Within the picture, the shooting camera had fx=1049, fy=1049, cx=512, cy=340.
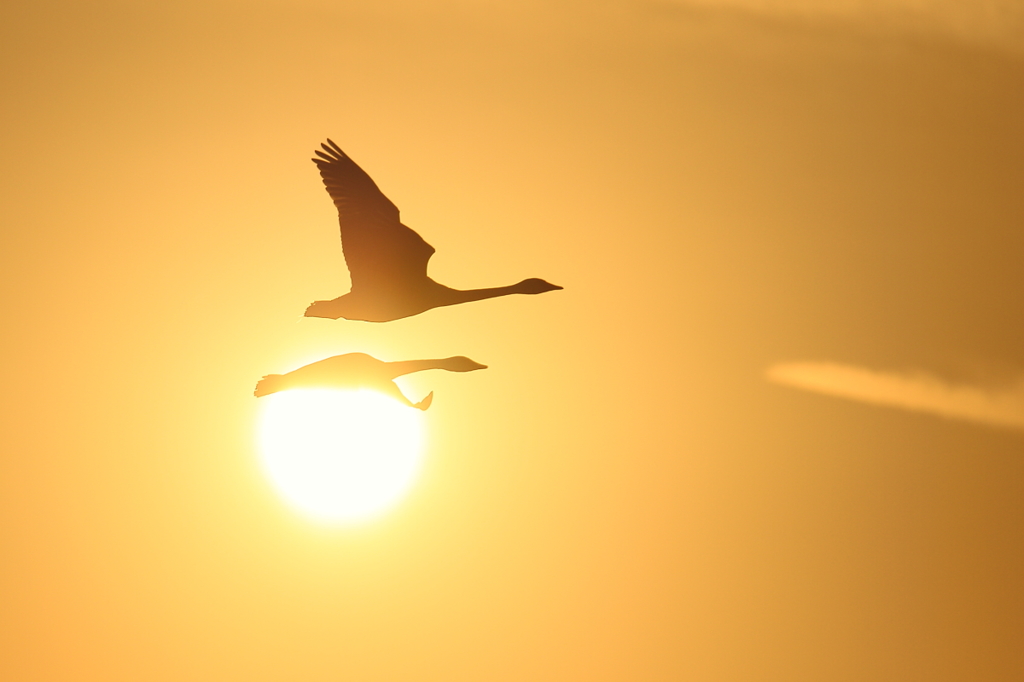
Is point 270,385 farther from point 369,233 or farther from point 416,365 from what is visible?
point 369,233

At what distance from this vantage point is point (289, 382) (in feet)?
28.6

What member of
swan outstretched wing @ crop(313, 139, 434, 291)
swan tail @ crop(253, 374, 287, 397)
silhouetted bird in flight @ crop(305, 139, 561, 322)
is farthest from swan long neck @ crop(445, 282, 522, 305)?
swan tail @ crop(253, 374, 287, 397)

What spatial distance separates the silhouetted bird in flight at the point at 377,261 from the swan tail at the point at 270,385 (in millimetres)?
588

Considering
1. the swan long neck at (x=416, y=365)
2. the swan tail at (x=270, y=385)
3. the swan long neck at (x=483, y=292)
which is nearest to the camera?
the swan long neck at (x=483, y=292)

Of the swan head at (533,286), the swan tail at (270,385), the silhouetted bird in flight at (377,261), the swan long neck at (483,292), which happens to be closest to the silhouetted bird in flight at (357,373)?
the swan tail at (270,385)

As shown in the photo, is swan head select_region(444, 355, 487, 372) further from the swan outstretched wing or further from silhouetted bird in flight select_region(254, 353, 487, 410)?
the swan outstretched wing

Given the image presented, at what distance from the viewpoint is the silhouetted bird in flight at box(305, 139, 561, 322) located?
851cm

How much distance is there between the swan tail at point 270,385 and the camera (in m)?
8.66

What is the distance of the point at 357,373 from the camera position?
8.77 metres

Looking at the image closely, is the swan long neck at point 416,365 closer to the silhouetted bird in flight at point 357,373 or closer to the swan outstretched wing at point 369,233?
the silhouetted bird in flight at point 357,373

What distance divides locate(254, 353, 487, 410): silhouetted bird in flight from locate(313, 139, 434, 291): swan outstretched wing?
65cm

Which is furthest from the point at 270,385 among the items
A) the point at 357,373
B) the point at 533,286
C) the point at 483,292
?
the point at 533,286

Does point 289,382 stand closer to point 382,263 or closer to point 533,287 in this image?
point 382,263

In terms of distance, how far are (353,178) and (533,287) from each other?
1.75m
